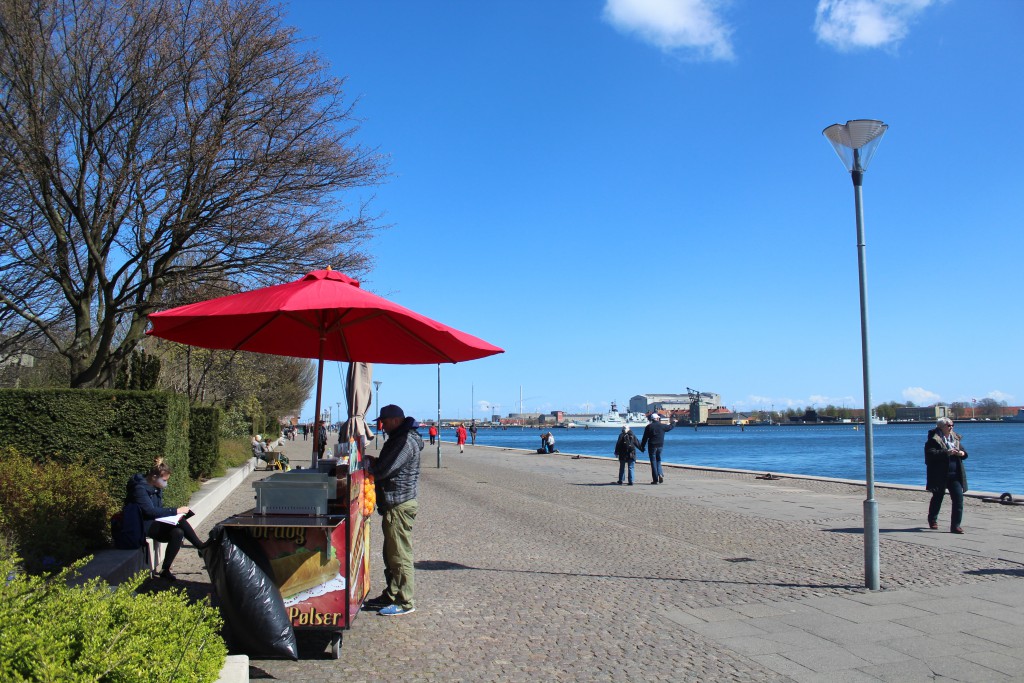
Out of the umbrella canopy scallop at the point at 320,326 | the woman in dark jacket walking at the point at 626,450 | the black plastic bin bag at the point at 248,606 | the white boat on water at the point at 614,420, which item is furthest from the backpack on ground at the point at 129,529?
the white boat on water at the point at 614,420

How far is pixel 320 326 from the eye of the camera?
287 inches

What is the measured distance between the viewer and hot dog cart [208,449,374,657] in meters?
5.42

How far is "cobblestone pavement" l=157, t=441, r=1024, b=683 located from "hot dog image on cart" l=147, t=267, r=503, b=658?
0.32m

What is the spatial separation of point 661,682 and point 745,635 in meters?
1.38

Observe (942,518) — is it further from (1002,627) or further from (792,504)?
(1002,627)

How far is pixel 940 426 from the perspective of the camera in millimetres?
10758

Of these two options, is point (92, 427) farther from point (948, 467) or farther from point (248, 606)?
point (948, 467)

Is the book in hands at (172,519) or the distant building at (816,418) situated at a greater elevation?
the book in hands at (172,519)

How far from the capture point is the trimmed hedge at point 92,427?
10.2 m

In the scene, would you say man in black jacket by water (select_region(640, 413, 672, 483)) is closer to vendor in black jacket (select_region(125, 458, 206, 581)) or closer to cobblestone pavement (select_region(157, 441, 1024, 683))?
cobblestone pavement (select_region(157, 441, 1024, 683))

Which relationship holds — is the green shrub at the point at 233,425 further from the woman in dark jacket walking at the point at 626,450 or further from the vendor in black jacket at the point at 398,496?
the vendor in black jacket at the point at 398,496

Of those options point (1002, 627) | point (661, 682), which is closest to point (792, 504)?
point (1002, 627)

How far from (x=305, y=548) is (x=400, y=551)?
1.22 meters

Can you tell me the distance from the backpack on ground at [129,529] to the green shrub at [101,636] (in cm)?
385
